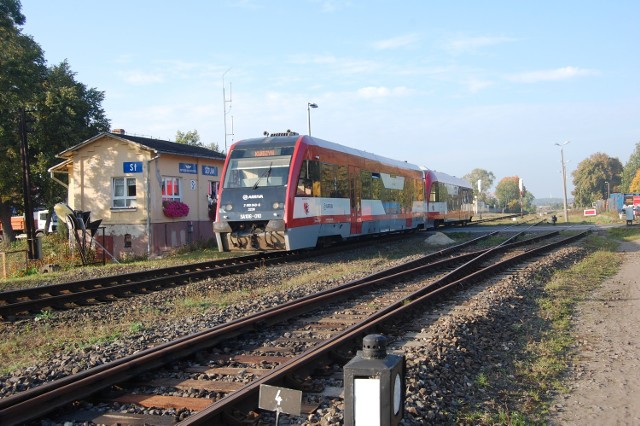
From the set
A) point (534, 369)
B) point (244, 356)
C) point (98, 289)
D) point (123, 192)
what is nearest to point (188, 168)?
point (123, 192)

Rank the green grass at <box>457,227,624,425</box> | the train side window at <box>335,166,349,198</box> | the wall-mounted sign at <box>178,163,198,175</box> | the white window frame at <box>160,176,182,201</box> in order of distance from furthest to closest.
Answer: the wall-mounted sign at <box>178,163,198,175</box> → the white window frame at <box>160,176,182,201</box> → the train side window at <box>335,166,349,198</box> → the green grass at <box>457,227,624,425</box>

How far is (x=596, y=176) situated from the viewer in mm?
101938

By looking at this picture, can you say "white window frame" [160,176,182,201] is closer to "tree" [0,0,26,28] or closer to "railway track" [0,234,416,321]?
"railway track" [0,234,416,321]

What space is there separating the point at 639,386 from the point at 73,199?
23496 millimetres

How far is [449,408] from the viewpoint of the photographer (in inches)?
187

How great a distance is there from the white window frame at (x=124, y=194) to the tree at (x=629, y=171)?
296 feet

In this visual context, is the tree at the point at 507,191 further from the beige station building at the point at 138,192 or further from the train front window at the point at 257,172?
the train front window at the point at 257,172

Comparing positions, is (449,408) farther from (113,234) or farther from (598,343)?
(113,234)

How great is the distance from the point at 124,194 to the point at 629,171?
98.7 m

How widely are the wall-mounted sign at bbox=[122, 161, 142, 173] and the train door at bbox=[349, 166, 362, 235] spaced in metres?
9.04

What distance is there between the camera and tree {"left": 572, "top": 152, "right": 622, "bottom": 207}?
335 feet

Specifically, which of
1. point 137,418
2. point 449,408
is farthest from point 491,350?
point 137,418

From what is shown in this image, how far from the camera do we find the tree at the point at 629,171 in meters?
97.5

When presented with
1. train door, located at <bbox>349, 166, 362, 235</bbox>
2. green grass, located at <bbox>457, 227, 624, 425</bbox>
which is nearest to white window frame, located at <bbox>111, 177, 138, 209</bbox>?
train door, located at <bbox>349, 166, 362, 235</bbox>
